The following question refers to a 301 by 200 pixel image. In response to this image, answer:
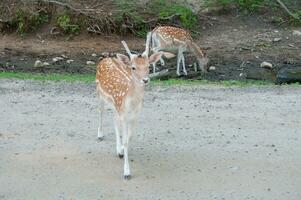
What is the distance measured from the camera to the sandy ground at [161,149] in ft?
23.3

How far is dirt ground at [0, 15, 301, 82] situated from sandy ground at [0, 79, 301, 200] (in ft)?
15.1

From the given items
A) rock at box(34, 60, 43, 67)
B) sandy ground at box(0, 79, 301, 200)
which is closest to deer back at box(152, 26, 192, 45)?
rock at box(34, 60, 43, 67)

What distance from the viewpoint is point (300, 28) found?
19781 mm

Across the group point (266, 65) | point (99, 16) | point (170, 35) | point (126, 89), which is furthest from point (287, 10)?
point (126, 89)

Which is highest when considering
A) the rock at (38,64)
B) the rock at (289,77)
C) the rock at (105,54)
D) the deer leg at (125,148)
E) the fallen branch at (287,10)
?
the deer leg at (125,148)

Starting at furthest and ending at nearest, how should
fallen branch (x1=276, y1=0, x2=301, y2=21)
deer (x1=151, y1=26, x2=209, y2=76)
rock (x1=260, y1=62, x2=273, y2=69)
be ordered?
fallen branch (x1=276, y1=0, x2=301, y2=21) < rock (x1=260, y1=62, x2=273, y2=69) < deer (x1=151, y1=26, x2=209, y2=76)

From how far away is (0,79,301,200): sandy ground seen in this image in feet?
23.3

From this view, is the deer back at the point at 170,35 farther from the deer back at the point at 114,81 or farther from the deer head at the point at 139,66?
the deer head at the point at 139,66

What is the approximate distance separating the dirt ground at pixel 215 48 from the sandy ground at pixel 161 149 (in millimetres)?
4616

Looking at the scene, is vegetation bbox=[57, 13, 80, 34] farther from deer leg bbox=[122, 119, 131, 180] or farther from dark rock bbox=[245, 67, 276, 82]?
Result: deer leg bbox=[122, 119, 131, 180]

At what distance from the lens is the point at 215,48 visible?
18.2 metres

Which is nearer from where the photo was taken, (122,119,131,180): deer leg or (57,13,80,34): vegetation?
(122,119,131,180): deer leg

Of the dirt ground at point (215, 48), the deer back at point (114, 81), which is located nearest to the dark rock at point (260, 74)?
the dirt ground at point (215, 48)

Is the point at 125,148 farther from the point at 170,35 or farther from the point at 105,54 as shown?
the point at 105,54
